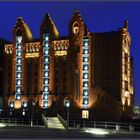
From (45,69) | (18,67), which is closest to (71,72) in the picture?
(45,69)

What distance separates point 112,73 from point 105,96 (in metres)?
3.54

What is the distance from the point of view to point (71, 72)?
61250 mm

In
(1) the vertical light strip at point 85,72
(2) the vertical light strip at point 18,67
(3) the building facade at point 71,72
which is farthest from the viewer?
(2) the vertical light strip at point 18,67

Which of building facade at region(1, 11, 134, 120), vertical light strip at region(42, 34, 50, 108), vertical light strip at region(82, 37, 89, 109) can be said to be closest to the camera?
building facade at region(1, 11, 134, 120)

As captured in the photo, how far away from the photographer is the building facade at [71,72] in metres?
58.5

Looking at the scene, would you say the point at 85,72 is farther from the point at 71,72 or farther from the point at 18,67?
the point at 18,67

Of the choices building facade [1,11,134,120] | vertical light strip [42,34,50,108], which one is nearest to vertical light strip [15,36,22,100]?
building facade [1,11,134,120]

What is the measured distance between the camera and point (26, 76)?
2569 inches

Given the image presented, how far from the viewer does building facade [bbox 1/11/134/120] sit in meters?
58.5

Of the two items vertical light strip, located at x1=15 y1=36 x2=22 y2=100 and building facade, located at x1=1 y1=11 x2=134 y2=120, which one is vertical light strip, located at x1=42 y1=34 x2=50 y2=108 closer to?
building facade, located at x1=1 y1=11 x2=134 y2=120

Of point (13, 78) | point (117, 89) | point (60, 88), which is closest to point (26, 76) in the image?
point (13, 78)

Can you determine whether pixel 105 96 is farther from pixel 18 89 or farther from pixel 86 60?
pixel 18 89

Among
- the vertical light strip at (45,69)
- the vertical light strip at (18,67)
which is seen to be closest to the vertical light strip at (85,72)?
the vertical light strip at (45,69)

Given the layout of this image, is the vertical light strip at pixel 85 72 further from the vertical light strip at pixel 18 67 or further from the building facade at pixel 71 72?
the vertical light strip at pixel 18 67
